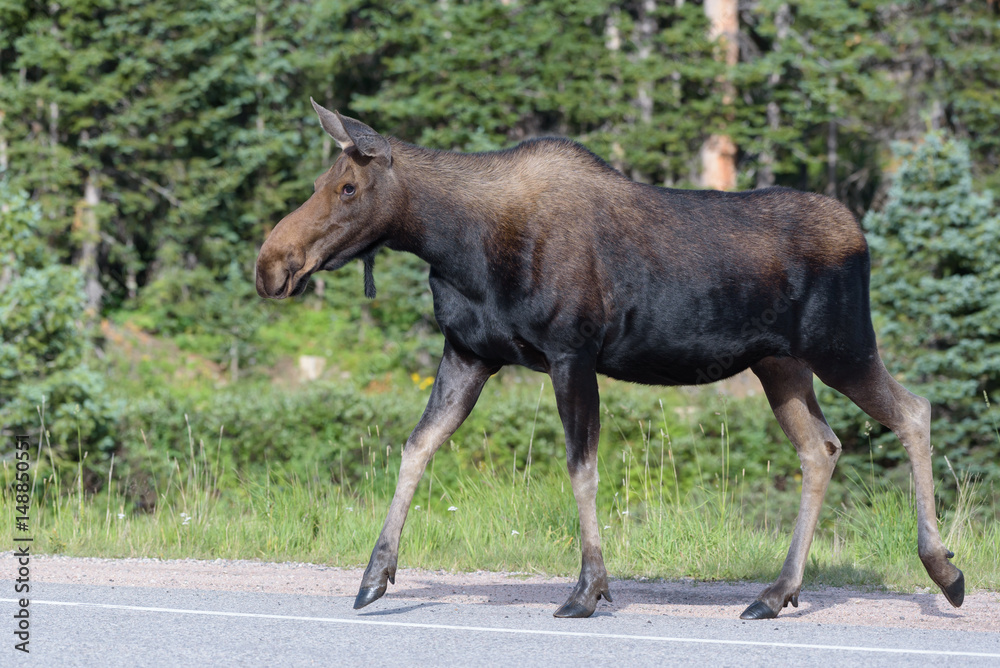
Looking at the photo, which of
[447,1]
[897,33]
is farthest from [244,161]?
[897,33]

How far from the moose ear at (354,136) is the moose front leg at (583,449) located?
4.43 ft

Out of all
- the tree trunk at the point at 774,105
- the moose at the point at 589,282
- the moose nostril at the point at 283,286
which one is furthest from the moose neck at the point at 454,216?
the tree trunk at the point at 774,105

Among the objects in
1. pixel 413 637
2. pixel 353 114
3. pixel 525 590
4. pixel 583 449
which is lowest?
pixel 525 590

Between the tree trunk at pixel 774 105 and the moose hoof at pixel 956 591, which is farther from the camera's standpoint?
the tree trunk at pixel 774 105

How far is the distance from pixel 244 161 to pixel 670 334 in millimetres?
15626

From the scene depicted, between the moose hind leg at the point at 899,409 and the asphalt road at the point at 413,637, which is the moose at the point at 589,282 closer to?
the moose hind leg at the point at 899,409

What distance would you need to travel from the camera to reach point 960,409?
1135cm

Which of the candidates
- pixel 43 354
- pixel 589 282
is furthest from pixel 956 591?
pixel 43 354

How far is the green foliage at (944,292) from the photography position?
11.1 metres

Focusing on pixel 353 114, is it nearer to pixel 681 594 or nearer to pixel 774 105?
pixel 774 105

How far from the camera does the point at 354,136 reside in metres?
5.44

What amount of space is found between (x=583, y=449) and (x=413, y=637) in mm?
1214

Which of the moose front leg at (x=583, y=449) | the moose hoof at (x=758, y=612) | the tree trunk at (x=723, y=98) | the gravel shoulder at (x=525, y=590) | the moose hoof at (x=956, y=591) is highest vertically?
the tree trunk at (x=723, y=98)

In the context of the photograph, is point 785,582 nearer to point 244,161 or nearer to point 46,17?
point 244,161
